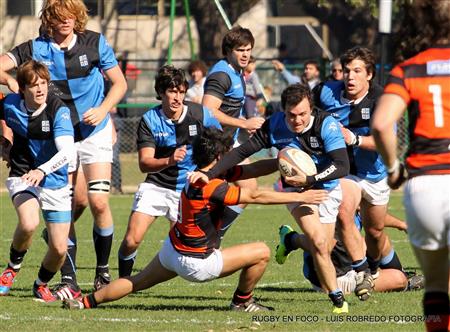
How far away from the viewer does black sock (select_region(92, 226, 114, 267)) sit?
9.45 meters

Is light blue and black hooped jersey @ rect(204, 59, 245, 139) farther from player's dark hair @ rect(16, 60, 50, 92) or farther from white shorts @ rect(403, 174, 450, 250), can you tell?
white shorts @ rect(403, 174, 450, 250)

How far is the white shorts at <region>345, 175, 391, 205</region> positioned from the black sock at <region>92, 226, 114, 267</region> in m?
2.01

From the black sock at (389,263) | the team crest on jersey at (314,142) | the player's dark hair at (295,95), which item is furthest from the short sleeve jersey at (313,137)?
the black sock at (389,263)

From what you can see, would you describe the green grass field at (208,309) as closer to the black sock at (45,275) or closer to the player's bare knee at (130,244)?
the black sock at (45,275)

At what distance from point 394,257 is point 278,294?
3.77 feet

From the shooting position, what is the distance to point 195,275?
7.79 meters

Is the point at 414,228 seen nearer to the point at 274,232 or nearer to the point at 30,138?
the point at 30,138

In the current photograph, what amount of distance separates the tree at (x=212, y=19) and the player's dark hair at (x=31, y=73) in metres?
18.4

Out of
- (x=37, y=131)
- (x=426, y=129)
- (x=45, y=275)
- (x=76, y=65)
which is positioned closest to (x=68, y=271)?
(x=45, y=275)

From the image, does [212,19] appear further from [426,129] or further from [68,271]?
[426,129]

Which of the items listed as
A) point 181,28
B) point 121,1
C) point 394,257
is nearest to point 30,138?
point 394,257

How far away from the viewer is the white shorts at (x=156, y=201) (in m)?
9.16

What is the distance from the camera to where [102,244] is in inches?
374

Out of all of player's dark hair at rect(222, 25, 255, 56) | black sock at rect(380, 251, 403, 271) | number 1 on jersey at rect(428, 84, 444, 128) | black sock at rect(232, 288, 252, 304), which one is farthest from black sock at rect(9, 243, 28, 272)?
number 1 on jersey at rect(428, 84, 444, 128)
